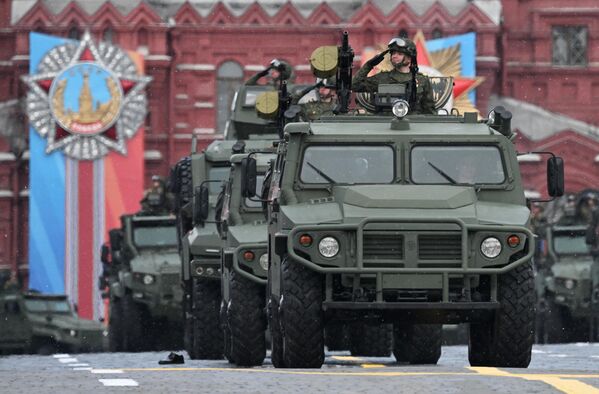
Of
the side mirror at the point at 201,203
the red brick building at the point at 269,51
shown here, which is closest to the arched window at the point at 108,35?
the red brick building at the point at 269,51

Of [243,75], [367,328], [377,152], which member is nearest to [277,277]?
[377,152]

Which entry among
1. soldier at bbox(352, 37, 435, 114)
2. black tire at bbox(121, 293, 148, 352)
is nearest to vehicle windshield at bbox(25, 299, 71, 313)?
black tire at bbox(121, 293, 148, 352)

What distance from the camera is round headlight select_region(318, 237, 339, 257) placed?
15844 millimetres

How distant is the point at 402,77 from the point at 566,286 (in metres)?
18.9

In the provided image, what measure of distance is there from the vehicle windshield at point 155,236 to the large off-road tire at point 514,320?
1969cm

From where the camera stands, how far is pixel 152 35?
206ft

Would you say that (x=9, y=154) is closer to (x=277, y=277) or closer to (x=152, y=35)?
(x=152, y=35)

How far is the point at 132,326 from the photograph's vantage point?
Answer: 3459cm

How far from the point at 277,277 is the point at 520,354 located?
2.08 m

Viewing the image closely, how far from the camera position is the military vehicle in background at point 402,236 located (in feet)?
51.9

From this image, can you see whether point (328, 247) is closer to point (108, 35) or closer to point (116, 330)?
point (116, 330)

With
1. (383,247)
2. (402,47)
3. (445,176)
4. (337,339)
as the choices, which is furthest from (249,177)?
(337,339)

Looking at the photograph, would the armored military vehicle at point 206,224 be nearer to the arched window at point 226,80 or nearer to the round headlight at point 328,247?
the round headlight at point 328,247

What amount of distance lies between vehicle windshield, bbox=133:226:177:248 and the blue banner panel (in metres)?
23.8
